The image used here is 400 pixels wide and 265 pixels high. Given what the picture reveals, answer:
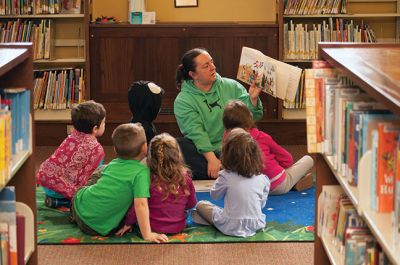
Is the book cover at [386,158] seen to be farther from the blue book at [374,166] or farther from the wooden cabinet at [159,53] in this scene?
the wooden cabinet at [159,53]

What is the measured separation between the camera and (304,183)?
16.9 ft

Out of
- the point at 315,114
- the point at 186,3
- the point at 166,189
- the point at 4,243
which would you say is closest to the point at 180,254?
the point at 166,189

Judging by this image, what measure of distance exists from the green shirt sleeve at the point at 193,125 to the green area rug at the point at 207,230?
589 mm

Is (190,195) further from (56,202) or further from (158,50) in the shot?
(158,50)

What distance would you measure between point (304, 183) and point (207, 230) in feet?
3.31

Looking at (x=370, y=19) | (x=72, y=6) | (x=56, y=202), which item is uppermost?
(x=72, y=6)

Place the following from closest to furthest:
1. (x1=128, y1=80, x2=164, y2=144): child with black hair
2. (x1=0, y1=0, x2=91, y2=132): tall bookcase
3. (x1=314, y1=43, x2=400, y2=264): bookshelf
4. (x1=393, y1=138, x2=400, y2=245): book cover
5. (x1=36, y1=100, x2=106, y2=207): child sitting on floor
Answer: (x1=393, y1=138, x2=400, y2=245): book cover
(x1=314, y1=43, x2=400, y2=264): bookshelf
(x1=36, y1=100, x2=106, y2=207): child sitting on floor
(x1=128, y1=80, x2=164, y2=144): child with black hair
(x1=0, y1=0, x2=91, y2=132): tall bookcase

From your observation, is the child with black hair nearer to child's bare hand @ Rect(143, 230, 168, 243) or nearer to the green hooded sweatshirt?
the green hooded sweatshirt

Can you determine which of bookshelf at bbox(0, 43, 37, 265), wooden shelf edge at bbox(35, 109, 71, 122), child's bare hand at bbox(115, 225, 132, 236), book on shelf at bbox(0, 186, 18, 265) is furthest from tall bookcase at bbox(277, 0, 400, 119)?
book on shelf at bbox(0, 186, 18, 265)

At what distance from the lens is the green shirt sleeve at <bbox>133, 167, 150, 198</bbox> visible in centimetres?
407

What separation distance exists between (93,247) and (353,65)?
187 cm

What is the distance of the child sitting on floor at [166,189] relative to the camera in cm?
418

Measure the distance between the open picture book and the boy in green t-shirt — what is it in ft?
4.73

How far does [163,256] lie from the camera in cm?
399
